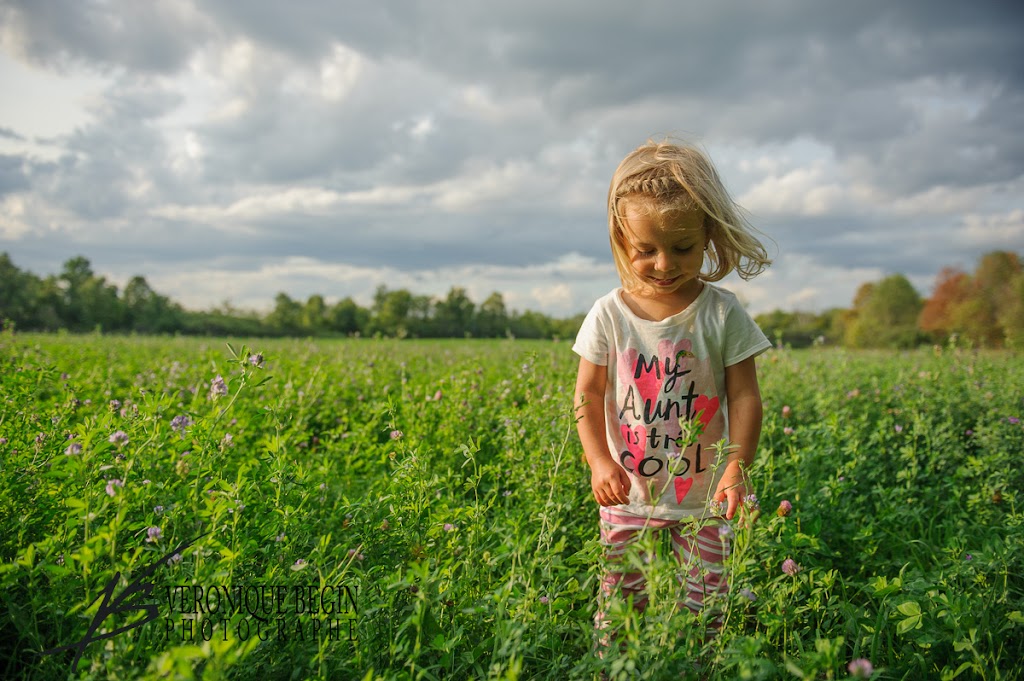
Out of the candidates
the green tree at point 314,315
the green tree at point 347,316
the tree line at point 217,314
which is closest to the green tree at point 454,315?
the tree line at point 217,314

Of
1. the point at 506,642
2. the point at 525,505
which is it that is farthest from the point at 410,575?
the point at 525,505

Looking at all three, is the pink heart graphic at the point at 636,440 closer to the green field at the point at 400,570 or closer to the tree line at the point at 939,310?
the green field at the point at 400,570

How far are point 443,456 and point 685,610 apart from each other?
2.22m

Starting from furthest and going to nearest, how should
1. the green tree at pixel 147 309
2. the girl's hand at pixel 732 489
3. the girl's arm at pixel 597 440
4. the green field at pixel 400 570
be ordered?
the green tree at pixel 147 309
the girl's arm at pixel 597 440
the girl's hand at pixel 732 489
the green field at pixel 400 570

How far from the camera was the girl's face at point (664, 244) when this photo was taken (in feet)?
6.89

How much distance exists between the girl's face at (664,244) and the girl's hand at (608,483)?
27.0 inches

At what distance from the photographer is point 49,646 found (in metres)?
1.78

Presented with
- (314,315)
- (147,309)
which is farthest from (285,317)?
(147,309)

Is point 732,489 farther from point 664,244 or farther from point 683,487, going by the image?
point 664,244

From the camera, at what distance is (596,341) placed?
2344mm

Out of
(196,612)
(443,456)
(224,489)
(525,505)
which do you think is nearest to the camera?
(196,612)

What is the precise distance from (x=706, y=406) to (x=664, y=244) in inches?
25.3

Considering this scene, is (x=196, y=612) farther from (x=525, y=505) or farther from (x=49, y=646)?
(x=525, y=505)

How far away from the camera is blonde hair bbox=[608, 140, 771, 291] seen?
211 cm
